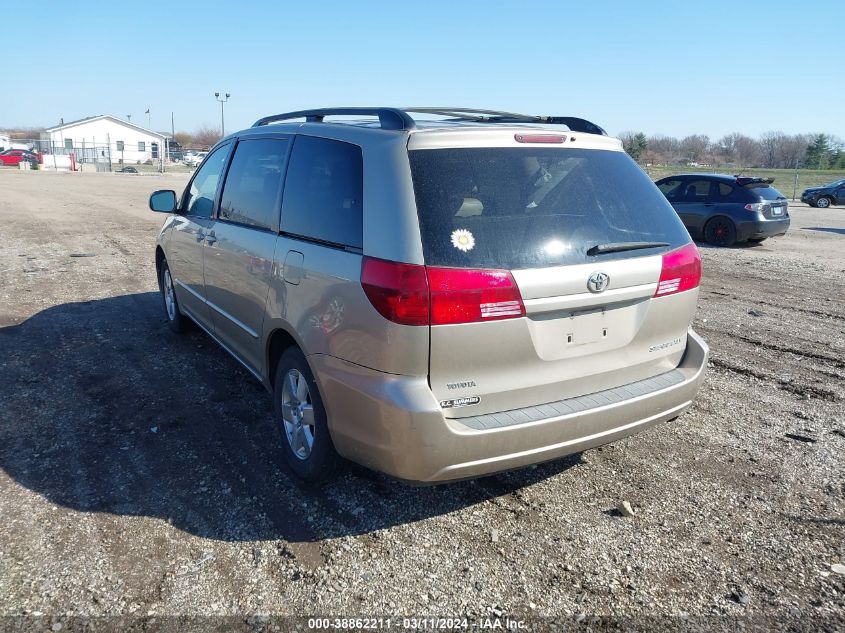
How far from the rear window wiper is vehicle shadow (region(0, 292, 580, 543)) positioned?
139 cm

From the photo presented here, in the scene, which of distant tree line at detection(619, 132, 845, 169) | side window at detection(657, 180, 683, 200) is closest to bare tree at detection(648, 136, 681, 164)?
distant tree line at detection(619, 132, 845, 169)

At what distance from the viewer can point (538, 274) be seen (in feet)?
9.72

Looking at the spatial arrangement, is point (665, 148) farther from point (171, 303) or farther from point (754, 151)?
point (171, 303)

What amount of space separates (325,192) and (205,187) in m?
2.31

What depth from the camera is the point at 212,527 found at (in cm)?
329

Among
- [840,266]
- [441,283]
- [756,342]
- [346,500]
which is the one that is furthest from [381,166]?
[840,266]

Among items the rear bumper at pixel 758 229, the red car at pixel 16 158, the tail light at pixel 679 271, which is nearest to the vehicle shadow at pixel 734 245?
the rear bumper at pixel 758 229

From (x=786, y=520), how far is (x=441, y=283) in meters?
2.23

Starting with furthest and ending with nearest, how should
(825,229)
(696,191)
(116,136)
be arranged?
(116,136) → (825,229) → (696,191)

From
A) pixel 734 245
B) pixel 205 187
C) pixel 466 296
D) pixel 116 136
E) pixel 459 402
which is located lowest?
pixel 734 245

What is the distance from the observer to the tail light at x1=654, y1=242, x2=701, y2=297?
3.45 metres

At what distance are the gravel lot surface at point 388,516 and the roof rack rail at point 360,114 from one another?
1.89 m

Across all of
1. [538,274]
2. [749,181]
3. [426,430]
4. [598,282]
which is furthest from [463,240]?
[749,181]

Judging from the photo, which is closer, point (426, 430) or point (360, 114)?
point (426, 430)
